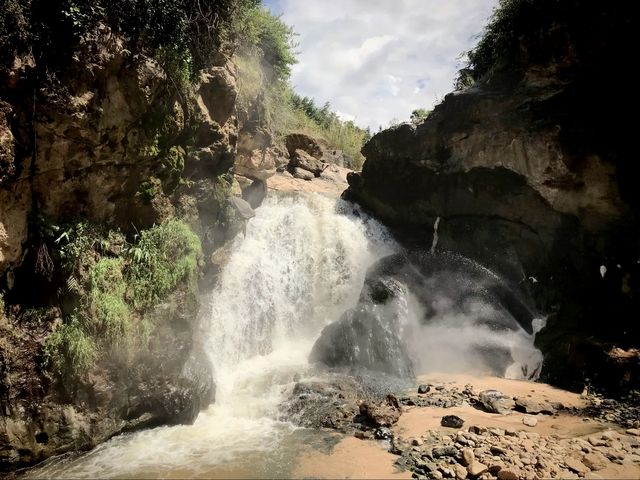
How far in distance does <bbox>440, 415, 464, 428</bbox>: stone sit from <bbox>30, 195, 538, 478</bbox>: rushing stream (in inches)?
107

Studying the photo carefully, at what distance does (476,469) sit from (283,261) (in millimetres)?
9118

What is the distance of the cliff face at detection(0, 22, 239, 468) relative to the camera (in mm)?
6457

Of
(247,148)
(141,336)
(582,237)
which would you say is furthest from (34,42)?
(582,237)

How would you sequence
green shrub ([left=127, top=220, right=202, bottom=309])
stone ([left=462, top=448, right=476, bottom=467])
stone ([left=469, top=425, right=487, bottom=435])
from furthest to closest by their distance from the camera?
green shrub ([left=127, top=220, right=202, bottom=309]) < stone ([left=469, top=425, right=487, bottom=435]) < stone ([left=462, top=448, right=476, bottom=467])

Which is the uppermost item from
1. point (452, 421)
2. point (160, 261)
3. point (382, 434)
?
point (160, 261)

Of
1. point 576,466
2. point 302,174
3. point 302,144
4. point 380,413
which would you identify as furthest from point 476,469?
point 302,144

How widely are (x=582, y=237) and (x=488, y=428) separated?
26.7ft

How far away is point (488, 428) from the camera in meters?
6.90

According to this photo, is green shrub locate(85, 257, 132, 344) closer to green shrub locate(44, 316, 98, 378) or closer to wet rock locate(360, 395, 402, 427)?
green shrub locate(44, 316, 98, 378)

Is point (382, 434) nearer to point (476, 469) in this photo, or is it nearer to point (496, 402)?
point (476, 469)

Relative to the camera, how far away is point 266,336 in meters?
11.8

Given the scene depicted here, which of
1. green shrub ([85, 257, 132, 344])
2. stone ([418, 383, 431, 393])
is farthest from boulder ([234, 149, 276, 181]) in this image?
stone ([418, 383, 431, 393])

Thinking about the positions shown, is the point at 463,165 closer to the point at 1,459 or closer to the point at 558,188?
the point at 558,188

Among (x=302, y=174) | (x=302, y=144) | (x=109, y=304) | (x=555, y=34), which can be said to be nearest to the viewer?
(x=109, y=304)
